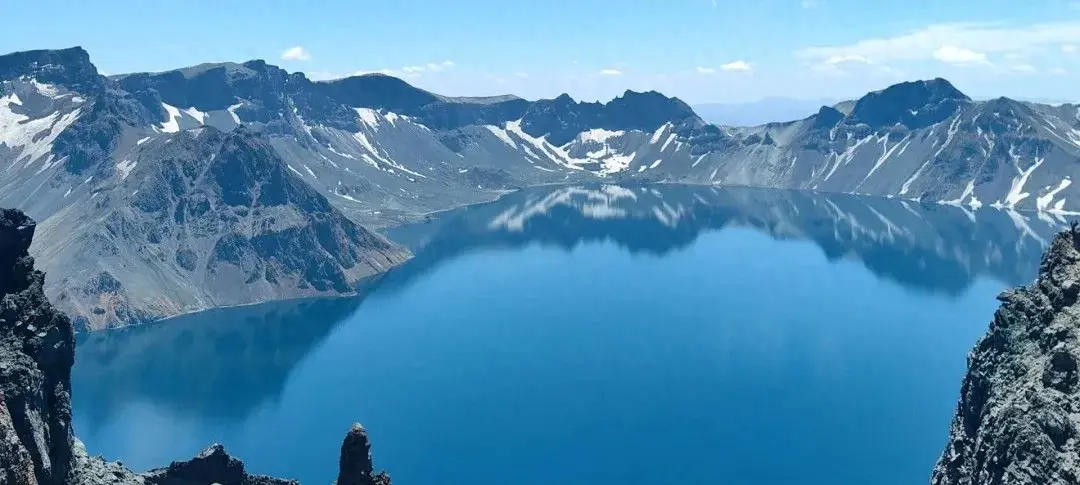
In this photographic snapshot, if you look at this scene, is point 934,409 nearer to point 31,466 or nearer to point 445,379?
point 445,379

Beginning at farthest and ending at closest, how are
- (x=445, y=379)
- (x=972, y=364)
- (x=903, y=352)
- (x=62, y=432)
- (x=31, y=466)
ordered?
(x=903, y=352) → (x=445, y=379) → (x=972, y=364) → (x=62, y=432) → (x=31, y=466)

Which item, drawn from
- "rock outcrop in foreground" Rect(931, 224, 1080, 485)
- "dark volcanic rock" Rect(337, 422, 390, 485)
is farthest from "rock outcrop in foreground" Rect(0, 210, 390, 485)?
"rock outcrop in foreground" Rect(931, 224, 1080, 485)

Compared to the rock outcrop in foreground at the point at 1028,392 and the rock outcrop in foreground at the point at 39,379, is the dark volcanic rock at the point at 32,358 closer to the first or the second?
the rock outcrop in foreground at the point at 39,379

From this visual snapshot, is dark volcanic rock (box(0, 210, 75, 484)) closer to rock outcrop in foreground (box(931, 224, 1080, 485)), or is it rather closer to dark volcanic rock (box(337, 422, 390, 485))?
dark volcanic rock (box(337, 422, 390, 485))

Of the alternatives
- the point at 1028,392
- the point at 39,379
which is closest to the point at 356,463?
the point at 39,379

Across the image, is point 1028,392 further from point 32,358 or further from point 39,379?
point 32,358

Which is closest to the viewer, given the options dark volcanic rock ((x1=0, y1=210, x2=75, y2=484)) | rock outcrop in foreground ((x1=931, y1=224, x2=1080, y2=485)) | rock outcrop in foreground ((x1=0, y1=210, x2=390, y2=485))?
dark volcanic rock ((x1=0, y1=210, x2=75, y2=484))

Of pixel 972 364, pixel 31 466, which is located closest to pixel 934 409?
pixel 972 364
